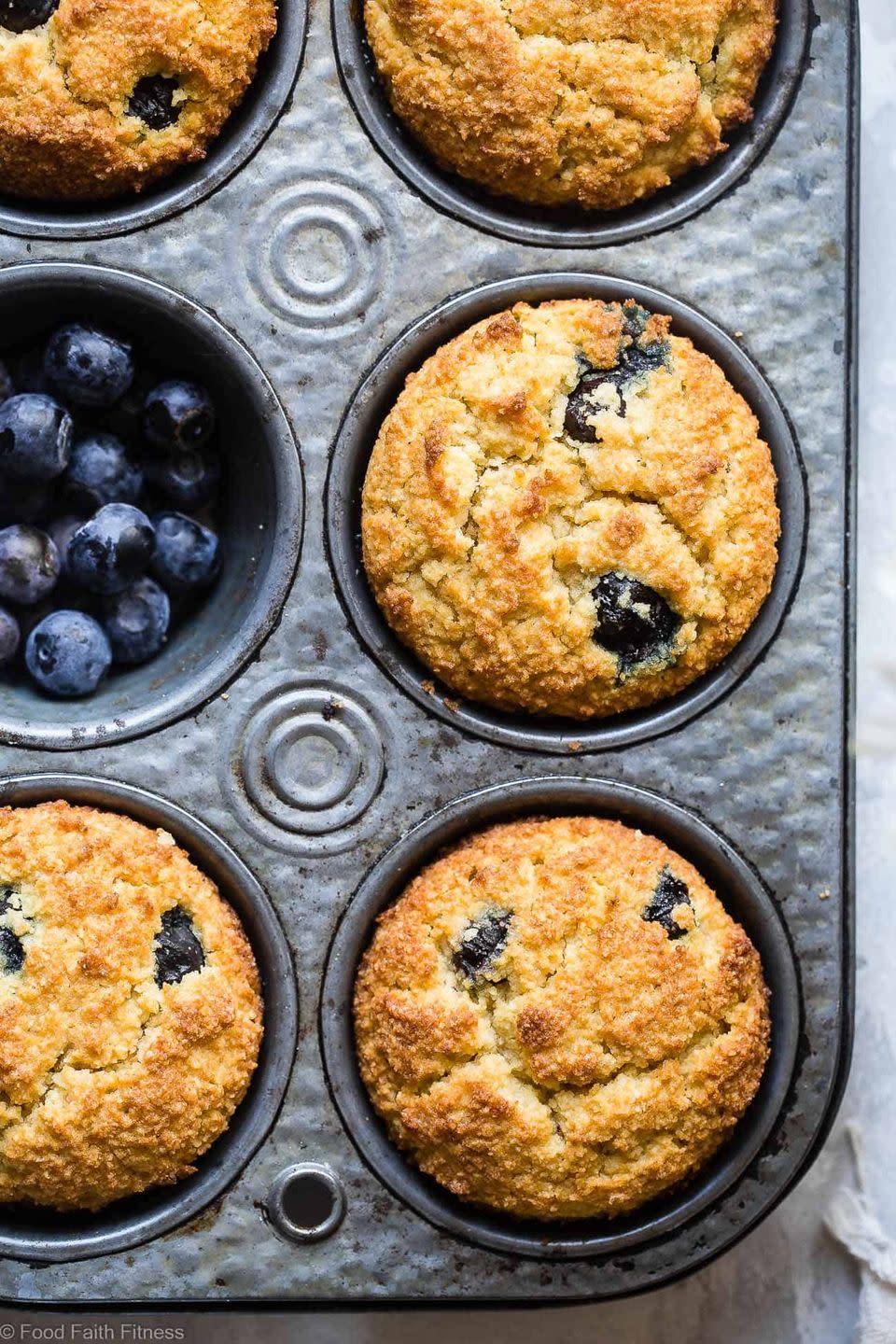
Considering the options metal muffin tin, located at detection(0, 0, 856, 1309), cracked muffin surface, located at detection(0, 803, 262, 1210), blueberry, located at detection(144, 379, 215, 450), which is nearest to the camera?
cracked muffin surface, located at detection(0, 803, 262, 1210)

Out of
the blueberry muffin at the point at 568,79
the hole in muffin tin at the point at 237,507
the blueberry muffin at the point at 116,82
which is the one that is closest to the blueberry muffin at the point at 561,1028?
the hole in muffin tin at the point at 237,507

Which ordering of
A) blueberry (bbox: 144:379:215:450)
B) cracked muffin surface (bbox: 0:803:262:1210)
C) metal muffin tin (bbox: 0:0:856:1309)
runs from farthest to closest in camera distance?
blueberry (bbox: 144:379:215:450)
metal muffin tin (bbox: 0:0:856:1309)
cracked muffin surface (bbox: 0:803:262:1210)

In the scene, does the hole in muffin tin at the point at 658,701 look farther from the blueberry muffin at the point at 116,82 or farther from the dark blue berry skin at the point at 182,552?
the blueberry muffin at the point at 116,82

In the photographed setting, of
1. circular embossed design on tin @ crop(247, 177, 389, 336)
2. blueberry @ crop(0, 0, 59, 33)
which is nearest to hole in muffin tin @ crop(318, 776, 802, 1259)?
circular embossed design on tin @ crop(247, 177, 389, 336)

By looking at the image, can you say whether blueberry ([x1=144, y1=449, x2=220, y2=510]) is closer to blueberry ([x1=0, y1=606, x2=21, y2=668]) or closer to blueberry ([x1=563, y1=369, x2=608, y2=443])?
blueberry ([x1=0, y1=606, x2=21, y2=668])

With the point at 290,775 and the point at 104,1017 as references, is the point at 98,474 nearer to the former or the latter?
the point at 290,775
